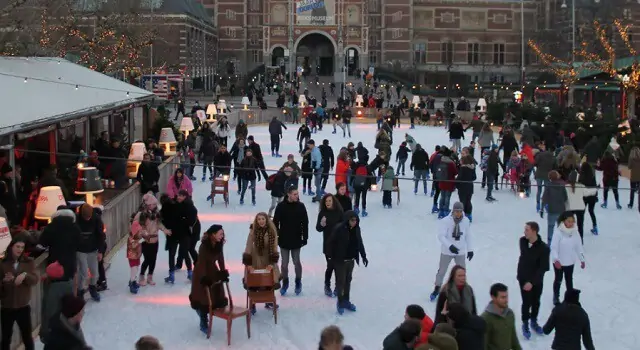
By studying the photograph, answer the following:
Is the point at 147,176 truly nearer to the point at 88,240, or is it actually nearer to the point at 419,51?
the point at 88,240

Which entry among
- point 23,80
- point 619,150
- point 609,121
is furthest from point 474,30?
point 23,80

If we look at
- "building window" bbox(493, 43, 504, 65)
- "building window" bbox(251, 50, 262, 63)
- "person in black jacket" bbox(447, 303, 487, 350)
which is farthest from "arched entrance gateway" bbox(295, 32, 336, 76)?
"person in black jacket" bbox(447, 303, 487, 350)

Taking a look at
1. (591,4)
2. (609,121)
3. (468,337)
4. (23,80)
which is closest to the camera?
(468,337)

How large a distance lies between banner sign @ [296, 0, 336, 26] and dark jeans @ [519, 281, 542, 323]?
51499mm

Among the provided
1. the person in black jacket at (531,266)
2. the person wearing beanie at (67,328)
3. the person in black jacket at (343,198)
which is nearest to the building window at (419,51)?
the person in black jacket at (343,198)

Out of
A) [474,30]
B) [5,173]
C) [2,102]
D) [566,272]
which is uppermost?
[474,30]

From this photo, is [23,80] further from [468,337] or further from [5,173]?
[468,337]

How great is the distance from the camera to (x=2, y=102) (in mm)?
12008

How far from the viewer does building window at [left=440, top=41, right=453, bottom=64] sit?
2434 inches

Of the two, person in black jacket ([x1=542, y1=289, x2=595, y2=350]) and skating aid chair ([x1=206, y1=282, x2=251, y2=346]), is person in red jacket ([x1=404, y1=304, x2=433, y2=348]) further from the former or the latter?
skating aid chair ([x1=206, y1=282, x2=251, y2=346])

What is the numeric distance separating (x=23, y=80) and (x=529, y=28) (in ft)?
166

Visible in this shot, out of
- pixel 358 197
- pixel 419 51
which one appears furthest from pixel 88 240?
pixel 419 51

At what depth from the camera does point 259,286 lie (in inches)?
348

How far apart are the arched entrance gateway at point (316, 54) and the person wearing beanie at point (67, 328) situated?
57.5m
